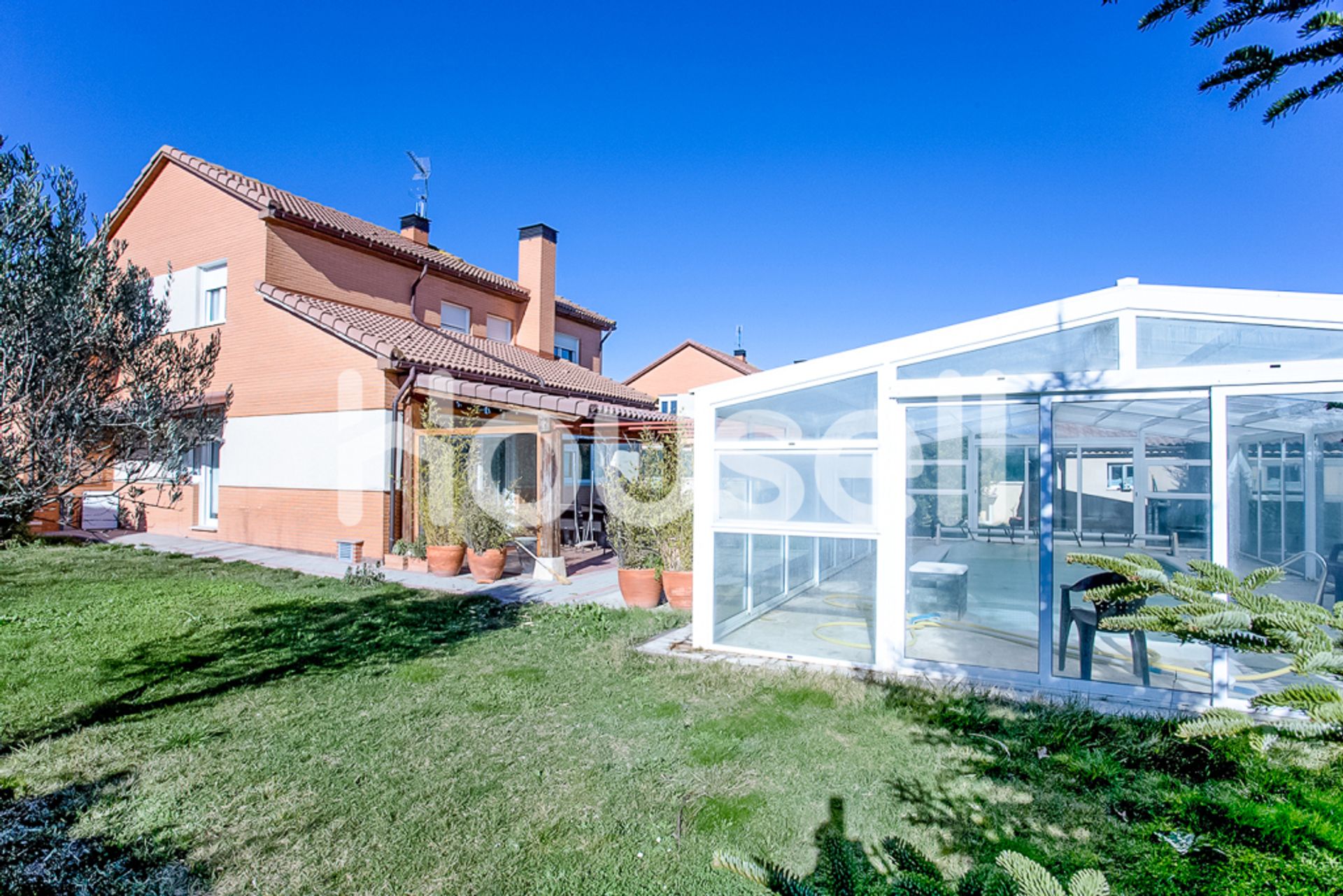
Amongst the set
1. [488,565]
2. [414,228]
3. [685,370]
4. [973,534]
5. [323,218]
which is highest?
[414,228]

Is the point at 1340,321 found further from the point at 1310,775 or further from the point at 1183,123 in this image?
the point at 1310,775

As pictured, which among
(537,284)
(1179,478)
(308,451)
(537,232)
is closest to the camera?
(1179,478)

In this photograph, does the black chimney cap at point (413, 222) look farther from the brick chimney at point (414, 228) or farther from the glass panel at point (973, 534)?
the glass panel at point (973, 534)

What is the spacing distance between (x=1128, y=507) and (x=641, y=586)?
6.14 m

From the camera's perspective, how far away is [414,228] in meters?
21.9

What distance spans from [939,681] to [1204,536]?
2613 mm

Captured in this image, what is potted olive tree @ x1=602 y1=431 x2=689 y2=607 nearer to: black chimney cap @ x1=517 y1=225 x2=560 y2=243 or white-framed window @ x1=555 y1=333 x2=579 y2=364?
white-framed window @ x1=555 y1=333 x2=579 y2=364

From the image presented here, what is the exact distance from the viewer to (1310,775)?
5.08ft

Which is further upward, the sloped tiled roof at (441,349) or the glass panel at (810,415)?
the sloped tiled roof at (441,349)

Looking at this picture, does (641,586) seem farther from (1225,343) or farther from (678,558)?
(1225,343)

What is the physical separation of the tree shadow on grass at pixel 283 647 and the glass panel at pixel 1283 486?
25.9ft

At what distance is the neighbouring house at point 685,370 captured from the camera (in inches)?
1476

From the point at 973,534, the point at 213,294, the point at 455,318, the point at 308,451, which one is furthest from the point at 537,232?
the point at 973,534

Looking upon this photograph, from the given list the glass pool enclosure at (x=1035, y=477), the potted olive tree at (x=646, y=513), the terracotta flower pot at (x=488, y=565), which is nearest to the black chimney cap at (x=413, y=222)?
the terracotta flower pot at (x=488, y=565)
